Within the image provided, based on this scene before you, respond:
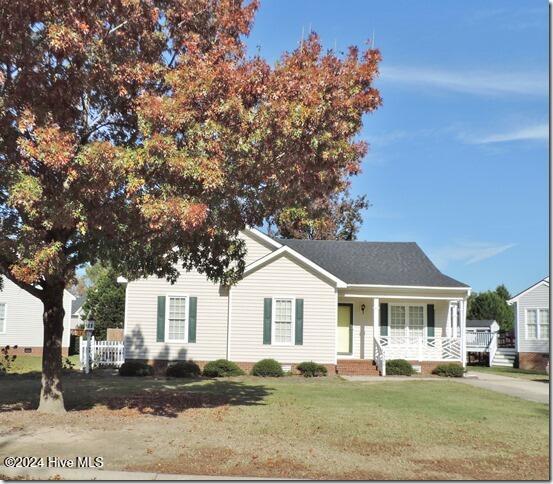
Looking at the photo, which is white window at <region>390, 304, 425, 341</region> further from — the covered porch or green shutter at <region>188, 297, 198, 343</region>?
green shutter at <region>188, 297, 198, 343</region>

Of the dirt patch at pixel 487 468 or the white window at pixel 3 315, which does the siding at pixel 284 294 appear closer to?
the dirt patch at pixel 487 468

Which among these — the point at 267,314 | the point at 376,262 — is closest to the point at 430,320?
the point at 376,262

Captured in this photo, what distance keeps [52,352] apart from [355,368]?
1411cm

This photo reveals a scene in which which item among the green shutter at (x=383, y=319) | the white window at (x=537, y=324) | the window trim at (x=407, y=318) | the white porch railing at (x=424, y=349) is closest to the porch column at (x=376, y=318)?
the white porch railing at (x=424, y=349)

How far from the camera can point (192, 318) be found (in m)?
22.5

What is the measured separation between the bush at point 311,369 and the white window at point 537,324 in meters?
16.6

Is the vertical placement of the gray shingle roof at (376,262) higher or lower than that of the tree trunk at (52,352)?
higher

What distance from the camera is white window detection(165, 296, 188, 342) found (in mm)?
22531

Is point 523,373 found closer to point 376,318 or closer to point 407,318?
point 407,318

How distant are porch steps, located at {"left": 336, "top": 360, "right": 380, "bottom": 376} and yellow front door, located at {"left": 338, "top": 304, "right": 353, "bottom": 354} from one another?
95 cm

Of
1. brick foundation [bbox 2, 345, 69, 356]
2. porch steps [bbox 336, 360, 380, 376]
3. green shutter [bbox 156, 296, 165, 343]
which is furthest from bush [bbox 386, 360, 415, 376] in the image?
brick foundation [bbox 2, 345, 69, 356]

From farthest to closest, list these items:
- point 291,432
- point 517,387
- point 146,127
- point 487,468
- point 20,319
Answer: point 20,319 → point 517,387 → point 291,432 → point 146,127 → point 487,468

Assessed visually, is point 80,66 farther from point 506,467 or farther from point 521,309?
point 521,309

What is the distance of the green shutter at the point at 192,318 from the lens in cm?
2245
